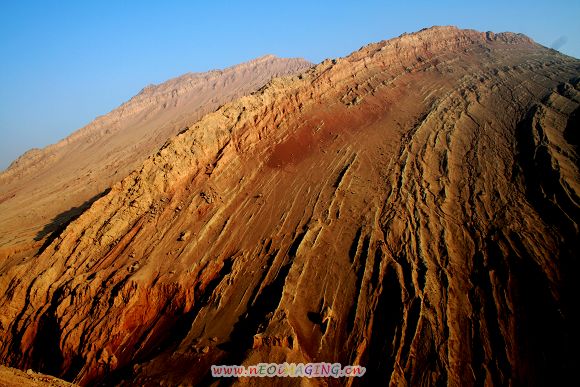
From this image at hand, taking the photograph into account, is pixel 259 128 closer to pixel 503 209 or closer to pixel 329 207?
pixel 329 207

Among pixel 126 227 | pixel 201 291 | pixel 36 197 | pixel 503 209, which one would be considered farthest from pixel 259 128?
pixel 36 197

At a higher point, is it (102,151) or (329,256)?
(102,151)

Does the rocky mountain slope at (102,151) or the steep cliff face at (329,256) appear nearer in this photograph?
the steep cliff face at (329,256)

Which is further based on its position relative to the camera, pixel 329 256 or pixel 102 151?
pixel 102 151

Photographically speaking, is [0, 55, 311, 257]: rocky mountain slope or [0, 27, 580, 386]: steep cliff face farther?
[0, 55, 311, 257]: rocky mountain slope
